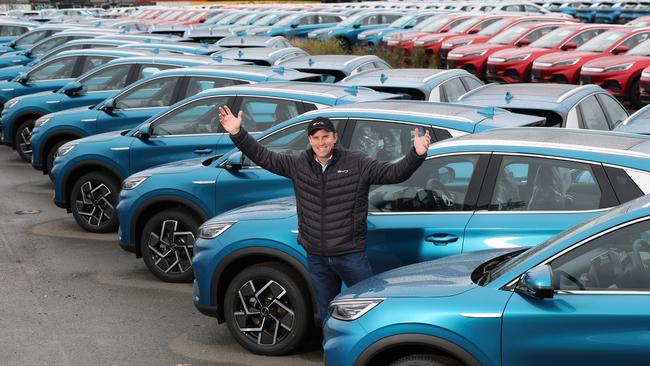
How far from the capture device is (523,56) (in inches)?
927

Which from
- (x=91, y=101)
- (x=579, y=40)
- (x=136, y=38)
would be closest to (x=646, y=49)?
(x=579, y=40)

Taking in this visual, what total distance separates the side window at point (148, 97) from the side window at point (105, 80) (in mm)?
1570

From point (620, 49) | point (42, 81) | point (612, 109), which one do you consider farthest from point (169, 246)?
point (620, 49)

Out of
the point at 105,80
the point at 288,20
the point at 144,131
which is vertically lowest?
the point at 288,20

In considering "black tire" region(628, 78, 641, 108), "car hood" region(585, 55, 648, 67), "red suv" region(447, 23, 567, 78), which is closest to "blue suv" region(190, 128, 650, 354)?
"black tire" region(628, 78, 641, 108)

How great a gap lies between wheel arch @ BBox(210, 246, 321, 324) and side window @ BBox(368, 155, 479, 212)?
29.6 inches

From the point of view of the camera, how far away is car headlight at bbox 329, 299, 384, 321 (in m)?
5.80

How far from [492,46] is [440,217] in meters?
19.1

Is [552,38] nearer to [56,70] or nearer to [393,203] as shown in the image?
[56,70]

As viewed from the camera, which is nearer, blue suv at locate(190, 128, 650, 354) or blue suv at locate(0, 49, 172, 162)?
blue suv at locate(190, 128, 650, 354)

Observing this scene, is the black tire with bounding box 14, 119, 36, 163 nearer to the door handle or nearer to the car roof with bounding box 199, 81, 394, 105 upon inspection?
the car roof with bounding box 199, 81, 394, 105

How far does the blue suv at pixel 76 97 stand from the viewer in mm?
13945

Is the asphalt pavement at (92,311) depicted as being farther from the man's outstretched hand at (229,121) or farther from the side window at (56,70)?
the side window at (56,70)

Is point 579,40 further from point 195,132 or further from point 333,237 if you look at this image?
point 333,237
